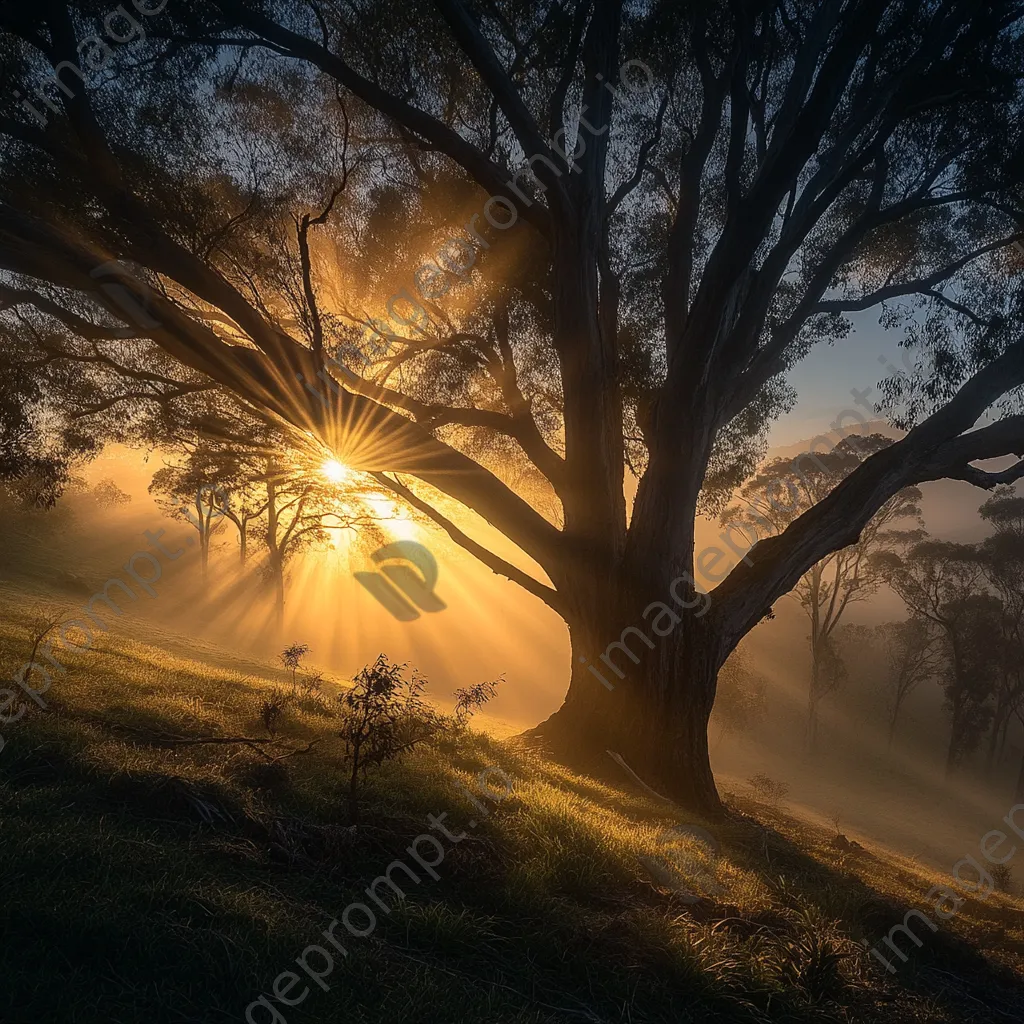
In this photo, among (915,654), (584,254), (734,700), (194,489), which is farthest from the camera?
(915,654)

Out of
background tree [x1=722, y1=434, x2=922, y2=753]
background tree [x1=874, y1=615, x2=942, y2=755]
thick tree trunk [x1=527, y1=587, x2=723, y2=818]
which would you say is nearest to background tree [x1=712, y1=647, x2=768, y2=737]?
background tree [x1=722, y1=434, x2=922, y2=753]

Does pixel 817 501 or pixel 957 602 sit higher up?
pixel 817 501

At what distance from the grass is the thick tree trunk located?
2.04 metres

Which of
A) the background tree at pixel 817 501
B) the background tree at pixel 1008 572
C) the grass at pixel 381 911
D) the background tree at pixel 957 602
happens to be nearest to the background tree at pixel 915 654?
the background tree at pixel 957 602

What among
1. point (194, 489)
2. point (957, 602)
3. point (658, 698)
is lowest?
point (658, 698)

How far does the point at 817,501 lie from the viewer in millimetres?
25391

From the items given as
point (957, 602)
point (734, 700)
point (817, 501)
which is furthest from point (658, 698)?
point (957, 602)

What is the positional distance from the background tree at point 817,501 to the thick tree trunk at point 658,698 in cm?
1742

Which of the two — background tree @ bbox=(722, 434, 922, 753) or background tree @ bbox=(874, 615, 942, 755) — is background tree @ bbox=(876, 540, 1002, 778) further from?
background tree @ bbox=(874, 615, 942, 755)

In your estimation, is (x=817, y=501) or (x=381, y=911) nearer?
(x=381, y=911)

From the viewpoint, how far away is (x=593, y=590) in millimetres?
7473

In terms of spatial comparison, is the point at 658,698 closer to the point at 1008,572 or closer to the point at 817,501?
the point at 817,501

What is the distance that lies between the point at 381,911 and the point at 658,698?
16.3 feet

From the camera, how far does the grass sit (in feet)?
7.21
